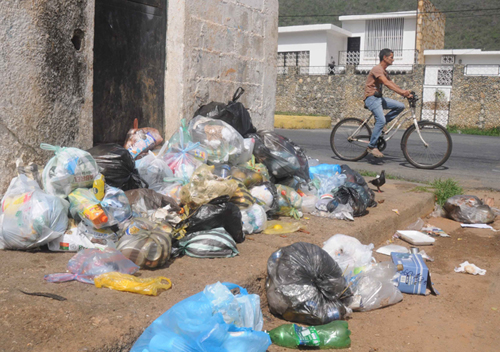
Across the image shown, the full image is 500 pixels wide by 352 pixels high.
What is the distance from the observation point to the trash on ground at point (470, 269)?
361cm

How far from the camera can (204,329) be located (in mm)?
1848

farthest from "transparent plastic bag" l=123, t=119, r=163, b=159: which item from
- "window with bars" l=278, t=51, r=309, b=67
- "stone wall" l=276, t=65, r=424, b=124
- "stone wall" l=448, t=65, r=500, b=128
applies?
"window with bars" l=278, t=51, r=309, b=67

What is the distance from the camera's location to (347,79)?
23.2m

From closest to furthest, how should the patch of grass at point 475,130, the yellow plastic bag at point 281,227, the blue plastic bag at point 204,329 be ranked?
the blue plastic bag at point 204,329
the yellow plastic bag at point 281,227
the patch of grass at point 475,130

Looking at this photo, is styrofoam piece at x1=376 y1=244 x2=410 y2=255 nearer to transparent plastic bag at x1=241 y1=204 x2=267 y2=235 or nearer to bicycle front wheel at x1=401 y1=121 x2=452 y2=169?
transparent plastic bag at x1=241 y1=204 x2=267 y2=235

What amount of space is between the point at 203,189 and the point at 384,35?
1273 inches

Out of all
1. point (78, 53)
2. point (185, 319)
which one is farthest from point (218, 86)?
point (185, 319)

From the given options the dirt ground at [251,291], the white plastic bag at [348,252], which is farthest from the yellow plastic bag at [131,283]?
the white plastic bag at [348,252]

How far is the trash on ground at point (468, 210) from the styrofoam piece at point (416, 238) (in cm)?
84

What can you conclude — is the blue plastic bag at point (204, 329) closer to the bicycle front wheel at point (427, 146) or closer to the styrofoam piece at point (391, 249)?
the styrofoam piece at point (391, 249)

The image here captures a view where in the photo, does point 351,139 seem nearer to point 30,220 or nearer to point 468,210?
point 468,210

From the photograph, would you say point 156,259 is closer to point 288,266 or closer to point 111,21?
point 288,266

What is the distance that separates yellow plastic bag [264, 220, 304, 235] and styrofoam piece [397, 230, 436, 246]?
1.12 meters

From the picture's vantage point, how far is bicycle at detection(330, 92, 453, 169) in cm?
730
